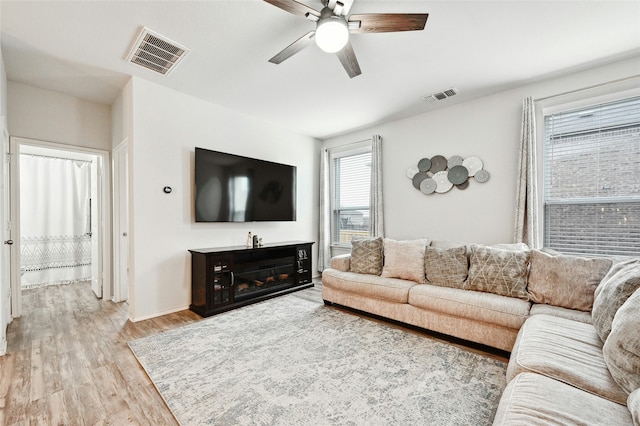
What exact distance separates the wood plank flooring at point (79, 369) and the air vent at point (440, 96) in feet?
9.15

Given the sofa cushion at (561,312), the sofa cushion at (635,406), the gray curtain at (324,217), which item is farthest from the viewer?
the gray curtain at (324,217)

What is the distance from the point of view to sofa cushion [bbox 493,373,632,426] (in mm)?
1001

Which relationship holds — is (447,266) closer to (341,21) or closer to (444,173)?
(444,173)

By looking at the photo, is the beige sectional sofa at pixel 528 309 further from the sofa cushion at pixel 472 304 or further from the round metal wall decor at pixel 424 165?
the round metal wall decor at pixel 424 165

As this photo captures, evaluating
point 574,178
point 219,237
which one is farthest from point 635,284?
point 219,237

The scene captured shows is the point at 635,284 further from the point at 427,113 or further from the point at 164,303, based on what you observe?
the point at 164,303

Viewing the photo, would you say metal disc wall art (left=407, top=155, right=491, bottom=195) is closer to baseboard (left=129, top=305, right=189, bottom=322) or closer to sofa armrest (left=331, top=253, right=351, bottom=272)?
sofa armrest (left=331, top=253, right=351, bottom=272)

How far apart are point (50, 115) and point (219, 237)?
2.45 meters

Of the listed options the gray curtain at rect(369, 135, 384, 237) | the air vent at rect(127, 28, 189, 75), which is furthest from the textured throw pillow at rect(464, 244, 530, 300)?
the air vent at rect(127, 28, 189, 75)

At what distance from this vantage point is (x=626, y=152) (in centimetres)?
273

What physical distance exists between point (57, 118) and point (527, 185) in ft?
18.4

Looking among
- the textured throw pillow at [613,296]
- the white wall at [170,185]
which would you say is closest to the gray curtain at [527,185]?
the textured throw pillow at [613,296]

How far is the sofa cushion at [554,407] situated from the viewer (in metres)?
1.00

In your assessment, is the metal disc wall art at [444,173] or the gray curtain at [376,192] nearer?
the metal disc wall art at [444,173]
